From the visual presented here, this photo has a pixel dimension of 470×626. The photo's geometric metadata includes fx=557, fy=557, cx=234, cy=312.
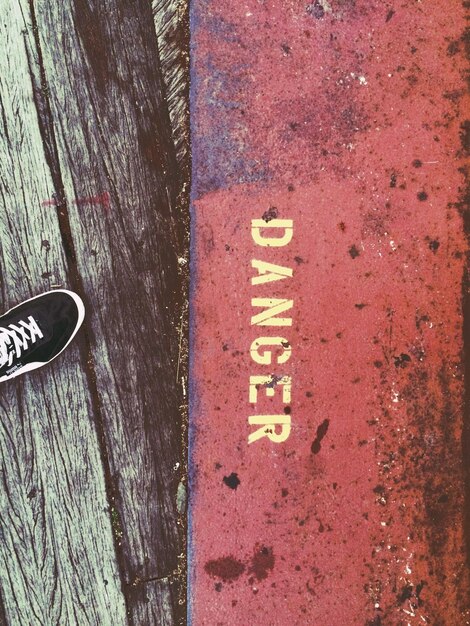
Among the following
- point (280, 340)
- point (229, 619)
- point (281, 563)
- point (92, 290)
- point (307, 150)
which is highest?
point (307, 150)

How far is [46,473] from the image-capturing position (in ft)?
5.79

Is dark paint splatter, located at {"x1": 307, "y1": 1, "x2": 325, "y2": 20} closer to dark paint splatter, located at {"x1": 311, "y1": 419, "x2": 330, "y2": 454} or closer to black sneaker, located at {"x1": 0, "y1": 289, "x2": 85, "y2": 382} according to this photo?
black sneaker, located at {"x1": 0, "y1": 289, "x2": 85, "y2": 382}

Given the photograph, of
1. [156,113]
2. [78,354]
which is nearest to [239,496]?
[78,354]

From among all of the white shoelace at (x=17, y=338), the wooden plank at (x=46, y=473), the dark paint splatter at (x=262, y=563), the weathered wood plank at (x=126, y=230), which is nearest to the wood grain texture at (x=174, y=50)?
the weathered wood plank at (x=126, y=230)

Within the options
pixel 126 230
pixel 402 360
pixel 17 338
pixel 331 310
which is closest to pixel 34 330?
pixel 17 338

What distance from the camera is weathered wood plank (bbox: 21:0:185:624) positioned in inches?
68.5

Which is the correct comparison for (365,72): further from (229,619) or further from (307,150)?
(229,619)

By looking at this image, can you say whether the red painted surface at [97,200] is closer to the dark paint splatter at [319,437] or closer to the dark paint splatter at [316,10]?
the dark paint splatter at [316,10]

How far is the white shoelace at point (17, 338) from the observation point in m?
1.74

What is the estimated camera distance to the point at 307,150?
1.76 m

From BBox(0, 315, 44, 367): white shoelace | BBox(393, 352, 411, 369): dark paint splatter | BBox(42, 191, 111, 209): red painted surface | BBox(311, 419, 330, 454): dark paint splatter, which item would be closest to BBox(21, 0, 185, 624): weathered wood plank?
BBox(42, 191, 111, 209): red painted surface

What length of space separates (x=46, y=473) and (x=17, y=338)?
0.44 metres

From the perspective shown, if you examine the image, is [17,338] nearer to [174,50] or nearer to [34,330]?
[34,330]

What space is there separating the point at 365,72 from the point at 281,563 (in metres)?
1.59
